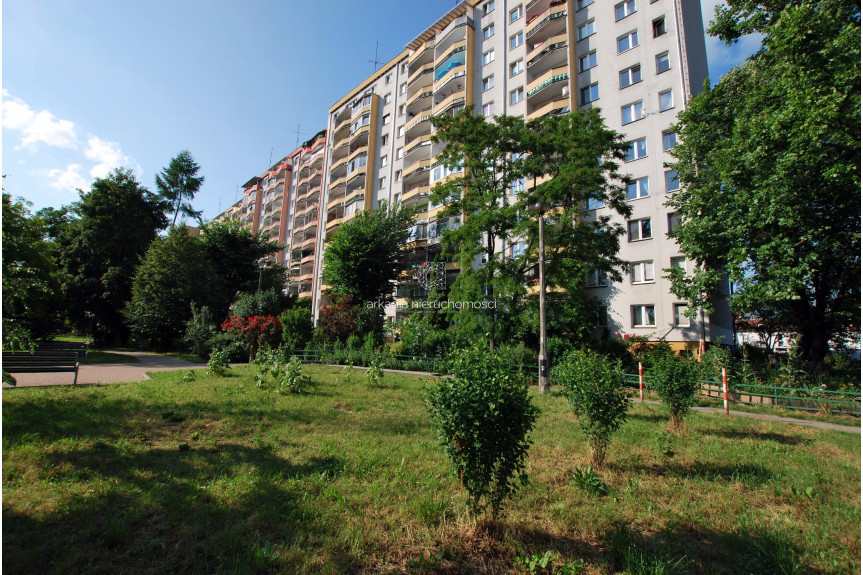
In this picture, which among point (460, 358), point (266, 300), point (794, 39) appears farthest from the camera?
point (266, 300)

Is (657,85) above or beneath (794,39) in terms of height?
above

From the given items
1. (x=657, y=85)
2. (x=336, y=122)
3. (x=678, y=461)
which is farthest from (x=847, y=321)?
(x=336, y=122)

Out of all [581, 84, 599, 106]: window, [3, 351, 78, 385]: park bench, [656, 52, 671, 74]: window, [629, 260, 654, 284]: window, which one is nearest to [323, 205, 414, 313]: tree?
[581, 84, 599, 106]: window

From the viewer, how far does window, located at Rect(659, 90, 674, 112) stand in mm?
24172

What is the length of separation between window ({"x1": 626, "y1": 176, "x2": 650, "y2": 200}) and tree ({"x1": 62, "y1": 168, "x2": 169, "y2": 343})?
32683 millimetres

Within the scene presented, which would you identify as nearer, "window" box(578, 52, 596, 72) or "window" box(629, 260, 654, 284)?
"window" box(629, 260, 654, 284)

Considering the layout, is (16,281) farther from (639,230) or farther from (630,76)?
(630,76)

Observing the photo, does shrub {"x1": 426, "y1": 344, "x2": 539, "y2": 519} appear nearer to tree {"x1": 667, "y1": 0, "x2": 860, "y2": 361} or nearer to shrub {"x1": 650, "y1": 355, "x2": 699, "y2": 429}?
shrub {"x1": 650, "y1": 355, "x2": 699, "y2": 429}

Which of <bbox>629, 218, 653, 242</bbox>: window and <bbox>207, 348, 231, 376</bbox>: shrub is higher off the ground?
<bbox>629, 218, 653, 242</bbox>: window

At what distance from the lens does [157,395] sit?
29.4 ft

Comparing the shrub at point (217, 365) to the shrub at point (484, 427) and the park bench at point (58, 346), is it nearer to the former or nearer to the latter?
the park bench at point (58, 346)

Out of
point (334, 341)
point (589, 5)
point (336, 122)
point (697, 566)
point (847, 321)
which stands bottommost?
point (697, 566)

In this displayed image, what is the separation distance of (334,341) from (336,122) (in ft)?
133

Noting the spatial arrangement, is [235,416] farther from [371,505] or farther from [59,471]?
[371,505]
